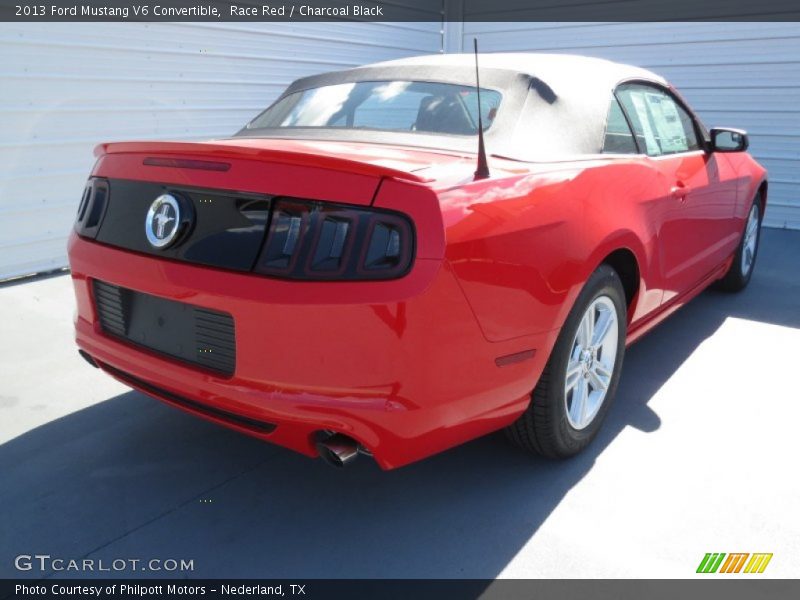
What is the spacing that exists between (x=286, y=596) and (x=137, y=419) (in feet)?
4.20

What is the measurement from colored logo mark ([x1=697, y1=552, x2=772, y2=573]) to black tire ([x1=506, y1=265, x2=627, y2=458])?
0.58 metres

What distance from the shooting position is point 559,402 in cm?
234

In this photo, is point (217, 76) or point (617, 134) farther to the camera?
point (217, 76)

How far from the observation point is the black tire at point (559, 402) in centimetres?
228

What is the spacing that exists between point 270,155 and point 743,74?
7360mm

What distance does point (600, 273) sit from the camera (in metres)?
2.44

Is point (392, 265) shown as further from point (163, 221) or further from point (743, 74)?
point (743, 74)

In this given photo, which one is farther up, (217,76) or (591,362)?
(217,76)

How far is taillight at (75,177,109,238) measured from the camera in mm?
2332

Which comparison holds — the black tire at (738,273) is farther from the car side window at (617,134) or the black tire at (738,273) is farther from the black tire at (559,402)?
the black tire at (559,402)

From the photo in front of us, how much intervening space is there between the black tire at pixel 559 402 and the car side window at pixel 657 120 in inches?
33.9

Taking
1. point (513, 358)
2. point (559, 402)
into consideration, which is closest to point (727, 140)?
point (559, 402)

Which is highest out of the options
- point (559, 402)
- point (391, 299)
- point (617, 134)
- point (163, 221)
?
point (617, 134)

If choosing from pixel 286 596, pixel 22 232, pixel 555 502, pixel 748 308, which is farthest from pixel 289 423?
pixel 22 232
